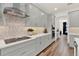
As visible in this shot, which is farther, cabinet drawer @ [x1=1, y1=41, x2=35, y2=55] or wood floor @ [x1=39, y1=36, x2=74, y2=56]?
wood floor @ [x1=39, y1=36, x2=74, y2=56]

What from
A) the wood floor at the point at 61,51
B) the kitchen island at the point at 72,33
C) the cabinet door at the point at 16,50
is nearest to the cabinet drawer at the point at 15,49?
the cabinet door at the point at 16,50

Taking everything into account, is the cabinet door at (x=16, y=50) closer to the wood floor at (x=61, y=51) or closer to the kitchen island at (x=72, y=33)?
the wood floor at (x=61, y=51)

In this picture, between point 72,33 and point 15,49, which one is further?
point 72,33

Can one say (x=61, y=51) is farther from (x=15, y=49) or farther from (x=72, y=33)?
(x=15, y=49)

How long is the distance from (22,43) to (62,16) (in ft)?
4.60

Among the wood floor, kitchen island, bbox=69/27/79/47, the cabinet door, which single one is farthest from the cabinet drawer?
kitchen island, bbox=69/27/79/47

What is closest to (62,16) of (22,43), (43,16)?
(43,16)

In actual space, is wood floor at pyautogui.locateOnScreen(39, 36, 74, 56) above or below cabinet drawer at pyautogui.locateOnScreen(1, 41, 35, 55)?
below

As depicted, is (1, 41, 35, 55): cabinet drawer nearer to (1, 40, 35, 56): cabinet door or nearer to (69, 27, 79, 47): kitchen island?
(1, 40, 35, 56): cabinet door

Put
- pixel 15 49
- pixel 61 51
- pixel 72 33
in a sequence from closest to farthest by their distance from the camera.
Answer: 1. pixel 15 49
2. pixel 72 33
3. pixel 61 51

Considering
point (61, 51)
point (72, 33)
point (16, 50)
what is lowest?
point (61, 51)

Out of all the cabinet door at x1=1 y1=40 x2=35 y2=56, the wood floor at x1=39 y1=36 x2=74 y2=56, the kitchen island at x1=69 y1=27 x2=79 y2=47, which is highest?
the kitchen island at x1=69 y1=27 x2=79 y2=47

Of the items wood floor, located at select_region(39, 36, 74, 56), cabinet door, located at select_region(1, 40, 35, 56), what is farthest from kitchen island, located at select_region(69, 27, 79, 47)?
cabinet door, located at select_region(1, 40, 35, 56)

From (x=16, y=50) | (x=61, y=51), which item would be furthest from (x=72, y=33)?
(x=16, y=50)
